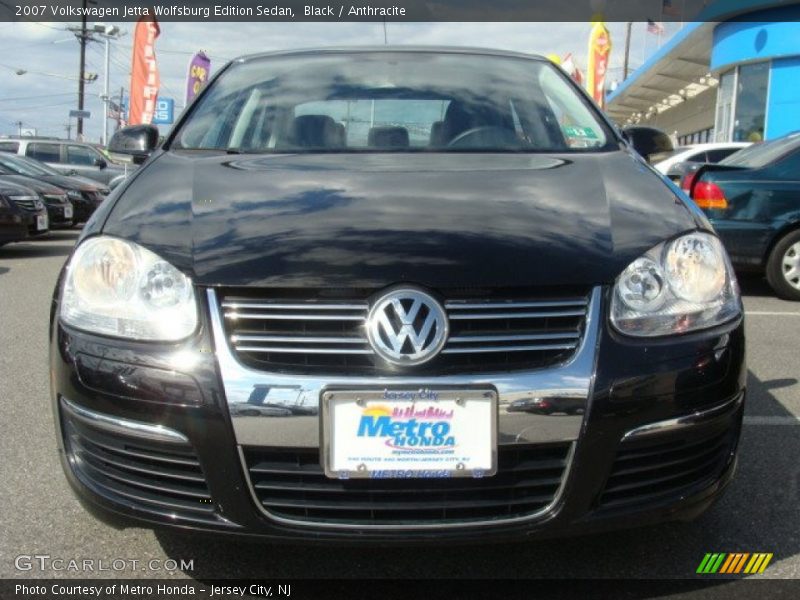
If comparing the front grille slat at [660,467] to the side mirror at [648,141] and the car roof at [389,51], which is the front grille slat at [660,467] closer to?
the side mirror at [648,141]

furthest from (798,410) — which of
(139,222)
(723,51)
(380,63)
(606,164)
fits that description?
(723,51)

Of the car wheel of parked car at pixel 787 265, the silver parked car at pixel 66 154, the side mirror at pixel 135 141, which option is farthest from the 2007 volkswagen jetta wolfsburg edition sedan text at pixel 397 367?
the silver parked car at pixel 66 154

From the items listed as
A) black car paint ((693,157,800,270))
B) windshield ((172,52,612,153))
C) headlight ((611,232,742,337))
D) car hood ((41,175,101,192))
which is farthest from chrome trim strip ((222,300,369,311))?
car hood ((41,175,101,192))

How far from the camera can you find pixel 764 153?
24.9 feet

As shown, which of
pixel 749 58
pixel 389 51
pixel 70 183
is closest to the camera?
pixel 389 51

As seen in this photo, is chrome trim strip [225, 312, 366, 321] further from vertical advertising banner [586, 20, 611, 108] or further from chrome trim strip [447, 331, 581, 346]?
vertical advertising banner [586, 20, 611, 108]

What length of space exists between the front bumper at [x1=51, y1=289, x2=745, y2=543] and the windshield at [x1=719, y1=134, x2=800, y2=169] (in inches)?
228

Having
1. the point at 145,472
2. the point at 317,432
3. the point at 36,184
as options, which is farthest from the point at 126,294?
the point at 36,184

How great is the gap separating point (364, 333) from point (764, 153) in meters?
6.59

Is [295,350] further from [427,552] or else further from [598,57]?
[598,57]

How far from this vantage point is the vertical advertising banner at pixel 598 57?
20.5m

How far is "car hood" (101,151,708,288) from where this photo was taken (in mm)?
2062

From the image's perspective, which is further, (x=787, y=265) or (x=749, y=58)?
(x=749, y=58)

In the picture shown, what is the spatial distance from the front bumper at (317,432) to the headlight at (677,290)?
0.04 m
